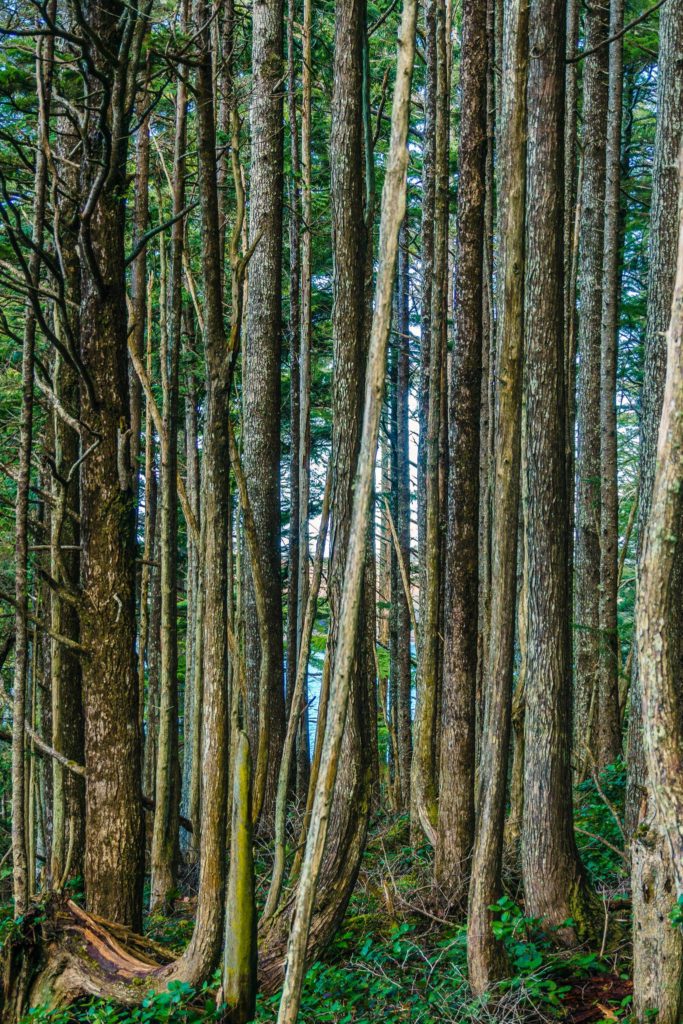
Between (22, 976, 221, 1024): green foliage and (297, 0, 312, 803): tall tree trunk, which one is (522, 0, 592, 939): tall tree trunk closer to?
(22, 976, 221, 1024): green foliage

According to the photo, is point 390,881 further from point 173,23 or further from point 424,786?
point 173,23

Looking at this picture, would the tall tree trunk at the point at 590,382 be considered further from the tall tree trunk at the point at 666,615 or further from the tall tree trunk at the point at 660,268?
the tall tree trunk at the point at 666,615

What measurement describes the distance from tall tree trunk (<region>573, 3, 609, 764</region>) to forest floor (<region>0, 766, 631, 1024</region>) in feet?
14.0

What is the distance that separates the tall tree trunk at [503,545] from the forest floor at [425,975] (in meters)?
0.17

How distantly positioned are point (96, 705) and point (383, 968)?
2.67 metres

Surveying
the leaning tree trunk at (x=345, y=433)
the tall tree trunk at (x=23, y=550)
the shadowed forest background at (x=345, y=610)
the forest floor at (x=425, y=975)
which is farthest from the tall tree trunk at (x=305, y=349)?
the tall tree trunk at (x=23, y=550)

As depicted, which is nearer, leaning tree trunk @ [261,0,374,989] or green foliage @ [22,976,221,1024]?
green foliage @ [22,976,221,1024]

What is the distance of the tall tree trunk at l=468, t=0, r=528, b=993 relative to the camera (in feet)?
16.8

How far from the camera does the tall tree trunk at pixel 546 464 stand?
6.49m

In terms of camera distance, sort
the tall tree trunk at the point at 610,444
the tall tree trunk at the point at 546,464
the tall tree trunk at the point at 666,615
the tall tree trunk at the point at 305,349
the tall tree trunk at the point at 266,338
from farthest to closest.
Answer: the tall tree trunk at the point at 610,444
the tall tree trunk at the point at 266,338
the tall tree trunk at the point at 305,349
the tall tree trunk at the point at 546,464
the tall tree trunk at the point at 666,615

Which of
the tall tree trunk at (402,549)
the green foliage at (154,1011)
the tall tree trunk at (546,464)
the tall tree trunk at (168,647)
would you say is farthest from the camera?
the tall tree trunk at (402,549)

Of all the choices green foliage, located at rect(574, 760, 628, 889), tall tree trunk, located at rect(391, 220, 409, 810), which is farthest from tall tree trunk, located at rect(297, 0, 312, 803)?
green foliage, located at rect(574, 760, 628, 889)

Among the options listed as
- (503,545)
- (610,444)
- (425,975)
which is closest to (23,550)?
(503,545)

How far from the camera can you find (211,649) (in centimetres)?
541
